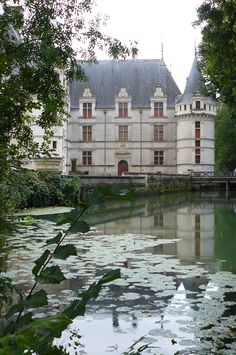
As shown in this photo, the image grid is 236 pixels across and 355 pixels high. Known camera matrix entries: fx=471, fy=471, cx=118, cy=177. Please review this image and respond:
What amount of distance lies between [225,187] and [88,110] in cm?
1354

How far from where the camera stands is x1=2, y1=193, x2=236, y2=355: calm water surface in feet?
12.9

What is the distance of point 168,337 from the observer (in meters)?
3.97

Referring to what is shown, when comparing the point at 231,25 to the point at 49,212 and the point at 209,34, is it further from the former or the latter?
the point at 49,212

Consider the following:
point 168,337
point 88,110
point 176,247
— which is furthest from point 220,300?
point 88,110

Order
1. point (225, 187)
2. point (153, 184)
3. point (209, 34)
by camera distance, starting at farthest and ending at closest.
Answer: point (225, 187) → point (153, 184) → point (209, 34)

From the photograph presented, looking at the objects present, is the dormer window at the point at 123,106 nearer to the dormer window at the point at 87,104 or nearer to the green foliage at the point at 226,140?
the dormer window at the point at 87,104

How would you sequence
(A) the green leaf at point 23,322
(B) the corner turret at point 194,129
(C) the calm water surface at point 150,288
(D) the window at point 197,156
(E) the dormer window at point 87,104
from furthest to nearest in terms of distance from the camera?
(E) the dormer window at point 87,104 → (D) the window at point 197,156 → (B) the corner turret at point 194,129 → (C) the calm water surface at point 150,288 → (A) the green leaf at point 23,322

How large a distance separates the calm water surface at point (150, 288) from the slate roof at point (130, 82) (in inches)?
1239

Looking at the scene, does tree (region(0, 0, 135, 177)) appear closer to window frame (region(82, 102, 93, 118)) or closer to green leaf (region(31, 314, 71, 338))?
green leaf (region(31, 314, 71, 338))

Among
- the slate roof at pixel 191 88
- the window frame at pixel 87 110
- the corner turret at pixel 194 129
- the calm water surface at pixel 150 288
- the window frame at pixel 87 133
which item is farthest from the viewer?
the window frame at pixel 87 133

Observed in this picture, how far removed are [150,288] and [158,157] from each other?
3603cm

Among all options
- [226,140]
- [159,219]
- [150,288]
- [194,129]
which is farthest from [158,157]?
[150,288]

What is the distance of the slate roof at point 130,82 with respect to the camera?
137 feet

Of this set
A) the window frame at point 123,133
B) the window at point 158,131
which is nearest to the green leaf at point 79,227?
the window frame at point 123,133
